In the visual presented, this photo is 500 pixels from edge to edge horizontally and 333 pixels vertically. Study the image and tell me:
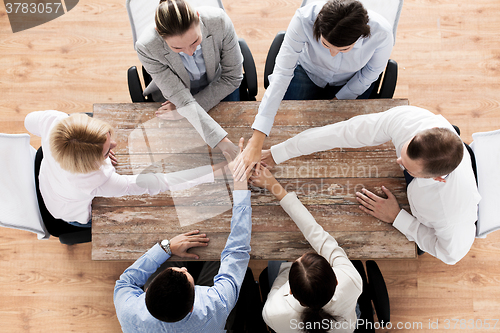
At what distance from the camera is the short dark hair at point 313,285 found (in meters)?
1.37

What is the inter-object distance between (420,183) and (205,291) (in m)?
1.11

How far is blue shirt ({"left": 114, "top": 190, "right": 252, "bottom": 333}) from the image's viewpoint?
144 centimetres

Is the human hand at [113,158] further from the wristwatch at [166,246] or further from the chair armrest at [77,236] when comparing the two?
the wristwatch at [166,246]

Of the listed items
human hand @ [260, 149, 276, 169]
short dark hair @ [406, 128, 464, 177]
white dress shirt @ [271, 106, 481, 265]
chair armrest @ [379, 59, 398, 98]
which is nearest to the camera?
short dark hair @ [406, 128, 464, 177]

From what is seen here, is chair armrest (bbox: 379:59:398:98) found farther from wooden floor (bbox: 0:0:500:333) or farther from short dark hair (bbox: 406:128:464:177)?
wooden floor (bbox: 0:0:500:333)

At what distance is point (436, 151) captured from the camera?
1.31m

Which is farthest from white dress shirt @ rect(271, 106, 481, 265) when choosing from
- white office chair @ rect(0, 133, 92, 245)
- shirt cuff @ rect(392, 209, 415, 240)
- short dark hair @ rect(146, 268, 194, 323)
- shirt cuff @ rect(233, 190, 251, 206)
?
white office chair @ rect(0, 133, 92, 245)

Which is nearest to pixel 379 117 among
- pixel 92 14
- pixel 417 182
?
pixel 417 182

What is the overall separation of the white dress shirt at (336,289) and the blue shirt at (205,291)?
0.21 m

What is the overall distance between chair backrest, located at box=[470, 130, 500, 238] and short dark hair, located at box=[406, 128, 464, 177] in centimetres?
55

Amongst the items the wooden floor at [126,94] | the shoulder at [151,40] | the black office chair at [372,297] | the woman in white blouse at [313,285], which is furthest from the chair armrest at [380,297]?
the shoulder at [151,40]

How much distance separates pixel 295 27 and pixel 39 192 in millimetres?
1559

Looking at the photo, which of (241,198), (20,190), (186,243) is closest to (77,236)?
(20,190)

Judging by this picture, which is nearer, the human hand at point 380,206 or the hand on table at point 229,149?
the human hand at point 380,206
